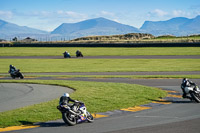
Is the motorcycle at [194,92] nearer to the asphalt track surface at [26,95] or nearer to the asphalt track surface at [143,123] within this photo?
the asphalt track surface at [143,123]

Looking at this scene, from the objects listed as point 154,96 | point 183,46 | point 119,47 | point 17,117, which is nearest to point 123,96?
point 154,96

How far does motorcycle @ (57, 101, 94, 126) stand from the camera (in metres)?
13.3

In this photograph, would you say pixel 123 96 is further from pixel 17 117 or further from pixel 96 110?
pixel 17 117

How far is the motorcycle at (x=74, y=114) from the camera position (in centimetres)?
1330

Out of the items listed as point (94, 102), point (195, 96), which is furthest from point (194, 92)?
point (94, 102)

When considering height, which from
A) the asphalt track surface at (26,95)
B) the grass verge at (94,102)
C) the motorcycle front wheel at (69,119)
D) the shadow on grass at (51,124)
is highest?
the motorcycle front wheel at (69,119)

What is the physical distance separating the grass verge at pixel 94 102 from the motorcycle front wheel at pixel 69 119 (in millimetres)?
1682

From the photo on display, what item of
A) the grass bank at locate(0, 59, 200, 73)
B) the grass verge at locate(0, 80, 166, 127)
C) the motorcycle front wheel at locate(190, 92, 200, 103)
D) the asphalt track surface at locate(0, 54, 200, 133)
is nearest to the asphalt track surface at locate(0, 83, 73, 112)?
the grass verge at locate(0, 80, 166, 127)

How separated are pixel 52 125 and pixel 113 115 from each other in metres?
3.18

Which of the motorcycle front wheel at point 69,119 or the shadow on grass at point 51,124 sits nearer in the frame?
the motorcycle front wheel at point 69,119

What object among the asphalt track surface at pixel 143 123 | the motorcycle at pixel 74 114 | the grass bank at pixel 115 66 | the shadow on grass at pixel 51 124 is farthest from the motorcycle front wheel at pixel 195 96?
the grass bank at pixel 115 66

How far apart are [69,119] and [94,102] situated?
532 centimetres

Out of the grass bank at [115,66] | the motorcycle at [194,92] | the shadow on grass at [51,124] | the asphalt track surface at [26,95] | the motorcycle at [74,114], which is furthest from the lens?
the grass bank at [115,66]

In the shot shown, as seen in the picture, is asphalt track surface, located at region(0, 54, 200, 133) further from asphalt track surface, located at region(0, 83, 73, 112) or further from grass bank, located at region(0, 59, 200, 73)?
grass bank, located at region(0, 59, 200, 73)
